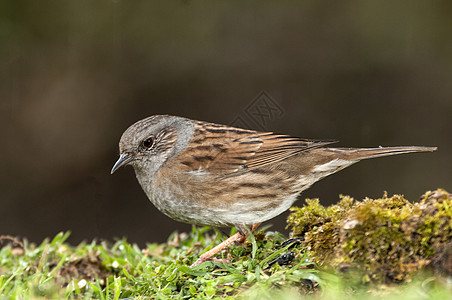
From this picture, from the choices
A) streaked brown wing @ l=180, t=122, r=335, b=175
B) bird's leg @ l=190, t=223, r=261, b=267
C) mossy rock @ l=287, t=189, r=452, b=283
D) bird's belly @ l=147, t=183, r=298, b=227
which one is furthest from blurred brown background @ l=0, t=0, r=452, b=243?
mossy rock @ l=287, t=189, r=452, b=283

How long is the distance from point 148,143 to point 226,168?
83cm

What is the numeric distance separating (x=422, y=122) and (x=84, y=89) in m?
5.38

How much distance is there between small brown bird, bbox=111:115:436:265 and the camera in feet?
15.7

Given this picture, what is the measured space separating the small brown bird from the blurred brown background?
147 inches

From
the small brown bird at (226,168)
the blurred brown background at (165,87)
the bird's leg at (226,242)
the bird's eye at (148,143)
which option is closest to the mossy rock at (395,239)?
the bird's leg at (226,242)

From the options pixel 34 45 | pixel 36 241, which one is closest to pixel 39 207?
pixel 36 241

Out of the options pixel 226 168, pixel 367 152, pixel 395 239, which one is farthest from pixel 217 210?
pixel 395 239

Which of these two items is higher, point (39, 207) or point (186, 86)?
point (186, 86)

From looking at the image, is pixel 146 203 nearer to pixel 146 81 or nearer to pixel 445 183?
pixel 146 81

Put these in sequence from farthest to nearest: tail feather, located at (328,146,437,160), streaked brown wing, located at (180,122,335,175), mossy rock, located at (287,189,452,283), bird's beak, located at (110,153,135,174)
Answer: bird's beak, located at (110,153,135,174), streaked brown wing, located at (180,122,335,175), tail feather, located at (328,146,437,160), mossy rock, located at (287,189,452,283)

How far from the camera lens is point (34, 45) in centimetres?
903

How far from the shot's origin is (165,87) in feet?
30.1

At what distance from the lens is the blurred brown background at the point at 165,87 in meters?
8.86

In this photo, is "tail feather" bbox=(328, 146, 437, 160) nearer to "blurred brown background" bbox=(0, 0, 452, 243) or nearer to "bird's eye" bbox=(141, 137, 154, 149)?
"bird's eye" bbox=(141, 137, 154, 149)
